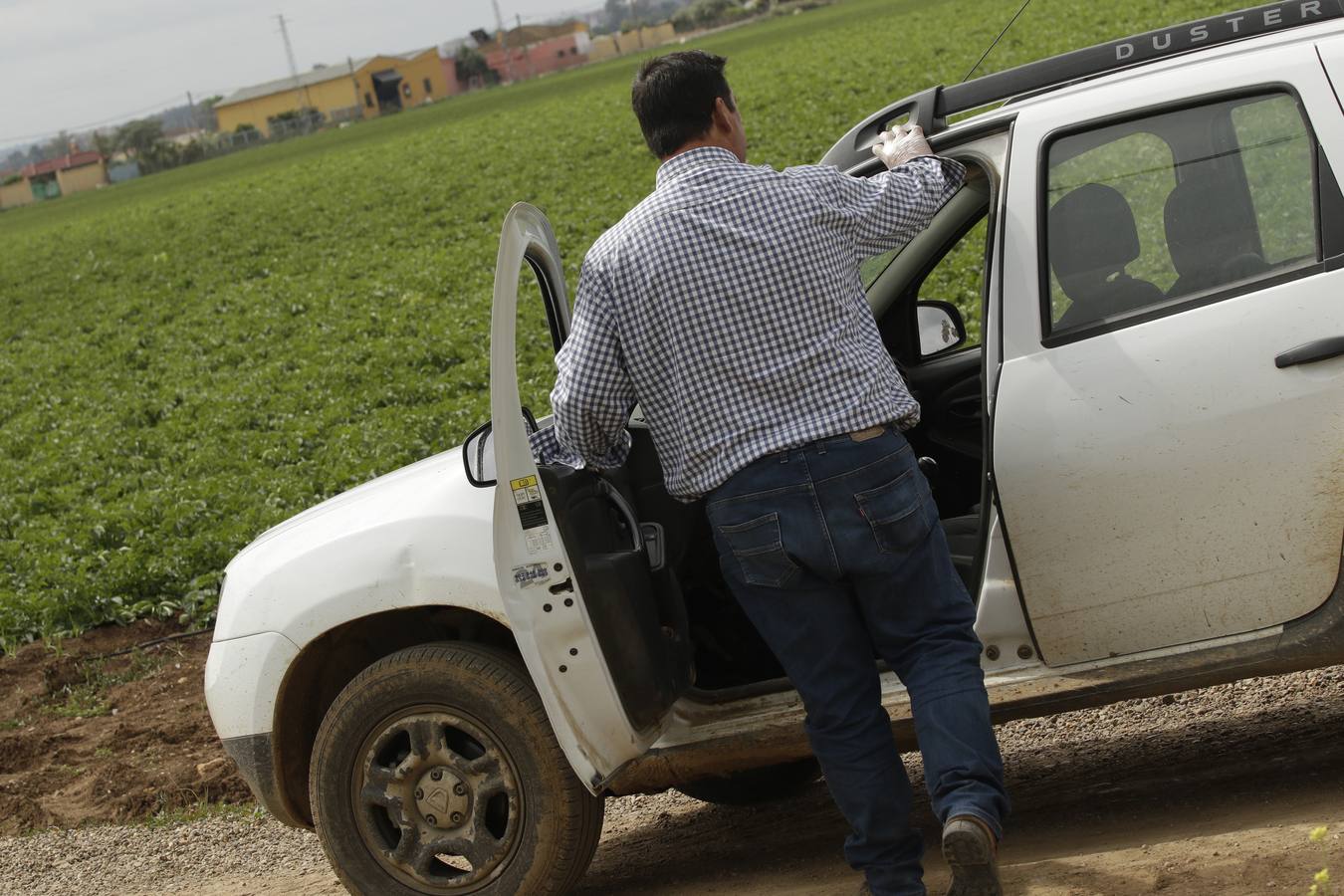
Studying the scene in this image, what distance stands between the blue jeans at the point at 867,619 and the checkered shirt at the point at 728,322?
0.09m

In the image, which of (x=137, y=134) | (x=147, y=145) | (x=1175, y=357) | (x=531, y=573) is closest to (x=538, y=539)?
(x=531, y=573)

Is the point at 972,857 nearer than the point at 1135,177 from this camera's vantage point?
Yes

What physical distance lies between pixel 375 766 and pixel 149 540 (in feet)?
27.3

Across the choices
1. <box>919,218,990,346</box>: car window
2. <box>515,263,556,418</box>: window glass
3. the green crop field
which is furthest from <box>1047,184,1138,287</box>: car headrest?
<box>919,218,990,346</box>: car window

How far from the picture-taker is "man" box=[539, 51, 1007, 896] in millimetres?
3586

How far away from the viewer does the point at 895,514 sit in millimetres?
3596

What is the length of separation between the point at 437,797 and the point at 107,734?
15.8ft

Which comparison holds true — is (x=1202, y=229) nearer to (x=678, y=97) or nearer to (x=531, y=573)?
(x=678, y=97)

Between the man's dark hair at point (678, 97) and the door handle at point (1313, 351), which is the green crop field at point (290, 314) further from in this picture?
the door handle at point (1313, 351)

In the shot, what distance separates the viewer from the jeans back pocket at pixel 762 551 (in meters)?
3.61

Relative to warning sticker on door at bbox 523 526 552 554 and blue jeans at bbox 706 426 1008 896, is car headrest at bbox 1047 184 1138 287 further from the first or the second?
warning sticker on door at bbox 523 526 552 554

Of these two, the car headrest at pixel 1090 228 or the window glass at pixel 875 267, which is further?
the window glass at pixel 875 267

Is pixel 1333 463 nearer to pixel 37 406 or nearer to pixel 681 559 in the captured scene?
pixel 681 559

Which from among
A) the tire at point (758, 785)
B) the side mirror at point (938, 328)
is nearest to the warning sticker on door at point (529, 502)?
the tire at point (758, 785)
